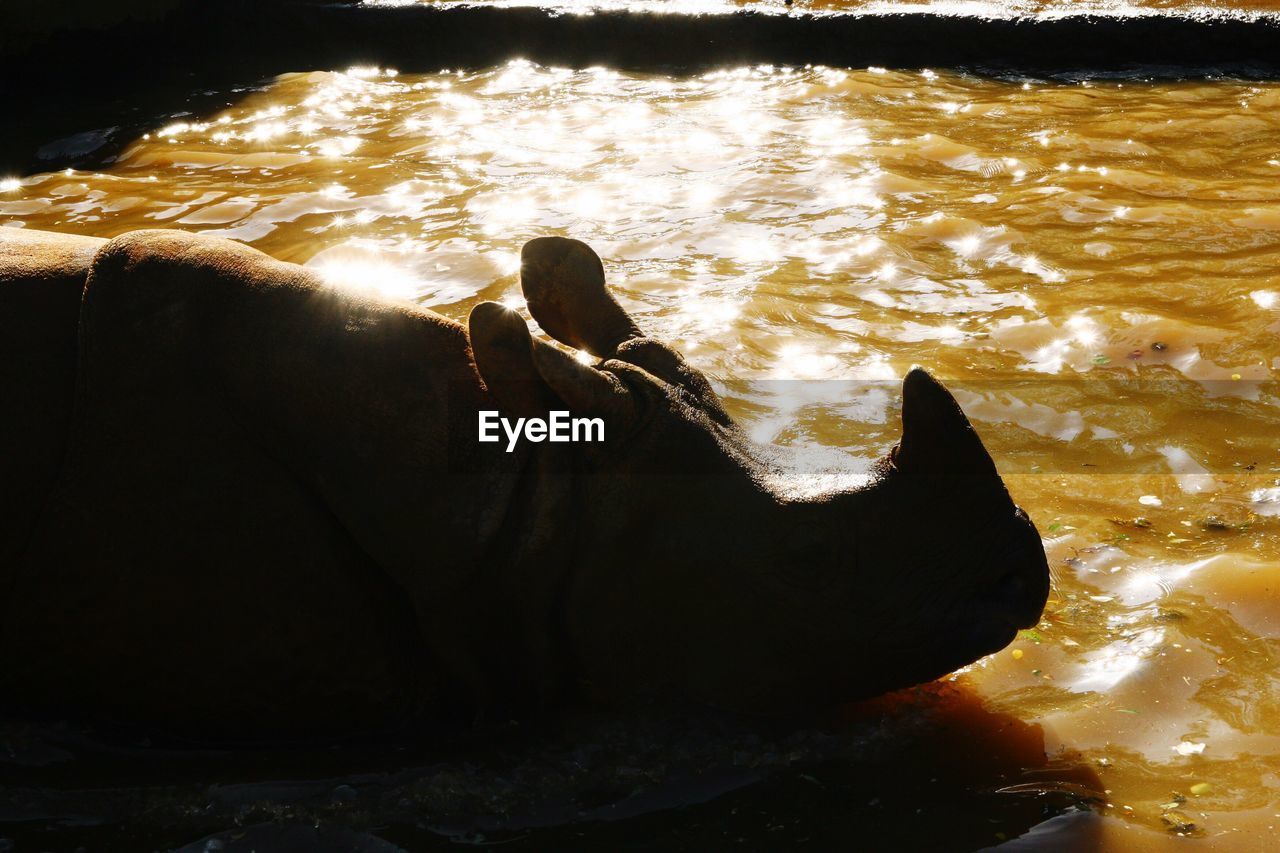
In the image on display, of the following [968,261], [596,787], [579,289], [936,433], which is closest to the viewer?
[936,433]

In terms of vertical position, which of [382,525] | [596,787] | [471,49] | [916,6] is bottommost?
[596,787]

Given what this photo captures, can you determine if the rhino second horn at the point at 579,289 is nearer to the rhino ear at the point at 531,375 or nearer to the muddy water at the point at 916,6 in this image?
the rhino ear at the point at 531,375

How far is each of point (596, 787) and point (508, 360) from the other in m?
1.05

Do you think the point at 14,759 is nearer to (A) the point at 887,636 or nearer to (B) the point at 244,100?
(A) the point at 887,636

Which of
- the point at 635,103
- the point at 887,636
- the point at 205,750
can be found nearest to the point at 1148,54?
the point at 635,103

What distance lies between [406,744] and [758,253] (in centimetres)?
404

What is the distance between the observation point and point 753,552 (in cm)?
317

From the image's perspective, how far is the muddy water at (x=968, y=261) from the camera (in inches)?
141

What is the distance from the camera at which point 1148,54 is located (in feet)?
32.9

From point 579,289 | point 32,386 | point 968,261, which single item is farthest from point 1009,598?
point 968,261

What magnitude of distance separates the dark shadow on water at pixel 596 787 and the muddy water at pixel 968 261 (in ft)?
0.74

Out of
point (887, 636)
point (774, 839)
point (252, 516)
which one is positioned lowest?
point (774, 839)

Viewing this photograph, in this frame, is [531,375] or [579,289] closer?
[531,375]

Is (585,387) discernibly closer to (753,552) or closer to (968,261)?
(753,552)
